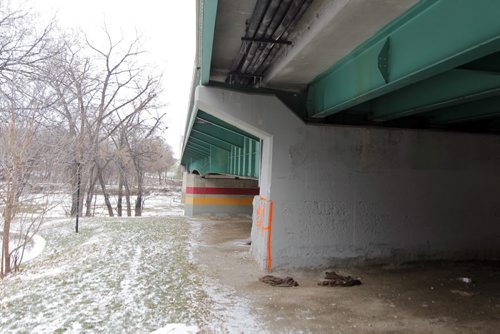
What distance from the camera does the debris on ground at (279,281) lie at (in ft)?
24.3

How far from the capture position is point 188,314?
19.1 ft

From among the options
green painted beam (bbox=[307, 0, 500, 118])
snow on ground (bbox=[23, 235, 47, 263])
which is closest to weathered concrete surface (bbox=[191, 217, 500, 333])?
green painted beam (bbox=[307, 0, 500, 118])

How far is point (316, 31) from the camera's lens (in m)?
4.96

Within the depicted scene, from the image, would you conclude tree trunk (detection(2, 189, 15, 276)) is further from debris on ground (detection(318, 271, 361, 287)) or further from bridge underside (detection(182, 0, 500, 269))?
debris on ground (detection(318, 271, 361, 287))

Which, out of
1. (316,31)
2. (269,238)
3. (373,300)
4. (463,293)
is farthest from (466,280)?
(316,31)

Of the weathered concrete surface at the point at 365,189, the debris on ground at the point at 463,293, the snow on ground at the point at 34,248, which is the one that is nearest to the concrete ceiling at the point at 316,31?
the weathered concrete surface at the point at 365,189

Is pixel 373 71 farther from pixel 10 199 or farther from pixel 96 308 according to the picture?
pixel 10 199

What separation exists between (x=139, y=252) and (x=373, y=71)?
813cm

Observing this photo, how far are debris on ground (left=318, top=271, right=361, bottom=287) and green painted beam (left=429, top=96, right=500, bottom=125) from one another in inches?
154

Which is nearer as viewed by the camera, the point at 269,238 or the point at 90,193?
the point at 269,238

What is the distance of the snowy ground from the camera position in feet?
18.2

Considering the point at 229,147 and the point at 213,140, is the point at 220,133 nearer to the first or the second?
the point at 229,147

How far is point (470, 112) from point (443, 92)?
7.42 ft

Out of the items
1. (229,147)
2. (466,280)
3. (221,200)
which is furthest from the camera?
(221,200)
